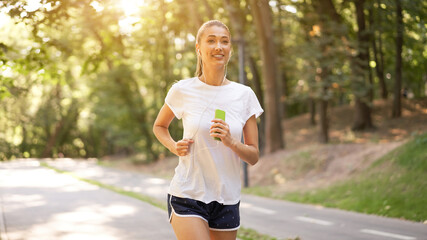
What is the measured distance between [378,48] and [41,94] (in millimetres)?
30517

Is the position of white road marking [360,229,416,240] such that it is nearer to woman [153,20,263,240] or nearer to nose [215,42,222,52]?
Answer: woman [153,20,263,240]

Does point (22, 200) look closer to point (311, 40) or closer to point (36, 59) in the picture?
point (36, 59)

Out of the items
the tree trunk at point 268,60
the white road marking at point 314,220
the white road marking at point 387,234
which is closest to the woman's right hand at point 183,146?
the white road marking at point 387,234

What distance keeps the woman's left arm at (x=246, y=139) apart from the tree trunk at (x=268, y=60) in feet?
62.2

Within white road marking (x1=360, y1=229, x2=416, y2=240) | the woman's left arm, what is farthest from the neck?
white road marking (x1=360, y1=229, x2=416, y2=240)

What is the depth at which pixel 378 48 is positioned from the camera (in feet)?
100

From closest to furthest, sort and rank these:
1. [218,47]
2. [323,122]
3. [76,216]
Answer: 1. [218,47]
2. [76,216]
3. [323,122]

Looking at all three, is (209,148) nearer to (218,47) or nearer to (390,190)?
(218,47)

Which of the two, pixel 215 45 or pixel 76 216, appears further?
pixel 76 216

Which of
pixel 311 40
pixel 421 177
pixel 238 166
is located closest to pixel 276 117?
pixel 311 40

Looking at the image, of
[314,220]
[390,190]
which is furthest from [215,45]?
[390,190]

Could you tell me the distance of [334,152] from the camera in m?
20.7

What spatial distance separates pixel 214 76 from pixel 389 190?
39.9 feet

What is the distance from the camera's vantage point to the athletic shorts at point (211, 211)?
3.28m
